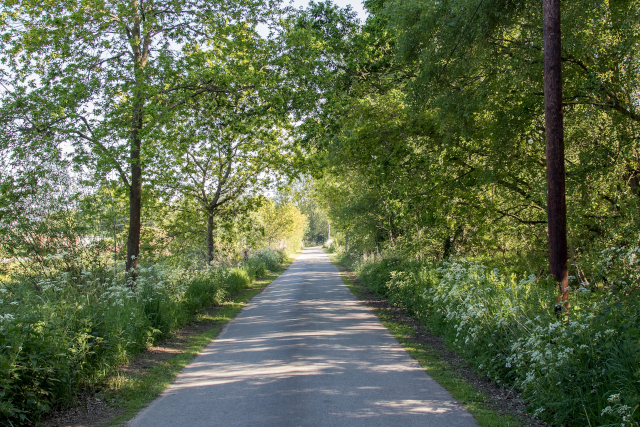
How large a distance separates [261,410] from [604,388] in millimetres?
3884

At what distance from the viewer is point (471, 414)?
5598mm

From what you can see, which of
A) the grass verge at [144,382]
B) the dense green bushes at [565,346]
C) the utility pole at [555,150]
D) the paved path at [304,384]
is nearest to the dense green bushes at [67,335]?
the grass verge at [144,382]

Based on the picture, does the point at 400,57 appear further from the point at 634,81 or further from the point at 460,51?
the point at 634,81

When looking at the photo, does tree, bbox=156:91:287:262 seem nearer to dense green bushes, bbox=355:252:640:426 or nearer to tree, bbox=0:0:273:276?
tree, bbox=0:0:273:276

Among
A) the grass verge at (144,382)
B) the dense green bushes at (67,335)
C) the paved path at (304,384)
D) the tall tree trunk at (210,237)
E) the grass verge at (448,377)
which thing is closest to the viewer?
the dense green bushes at (67,335)

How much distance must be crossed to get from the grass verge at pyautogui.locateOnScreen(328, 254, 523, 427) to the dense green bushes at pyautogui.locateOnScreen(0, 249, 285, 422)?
5176 mm

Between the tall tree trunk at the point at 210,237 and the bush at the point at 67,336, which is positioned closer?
the bush at the point at 67,336

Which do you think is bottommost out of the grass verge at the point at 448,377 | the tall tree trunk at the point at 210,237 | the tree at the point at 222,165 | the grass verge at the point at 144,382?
the grass verge at the point at 448,377

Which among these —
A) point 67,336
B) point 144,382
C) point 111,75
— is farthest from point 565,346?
point 111,75

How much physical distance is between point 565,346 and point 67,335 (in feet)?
21.4

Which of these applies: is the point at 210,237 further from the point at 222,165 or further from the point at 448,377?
the point at 448,377

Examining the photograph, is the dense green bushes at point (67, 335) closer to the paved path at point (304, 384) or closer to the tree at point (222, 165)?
the paved path at point (304, 384)

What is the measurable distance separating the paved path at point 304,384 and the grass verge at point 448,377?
0.15 meters

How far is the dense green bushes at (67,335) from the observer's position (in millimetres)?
5277
